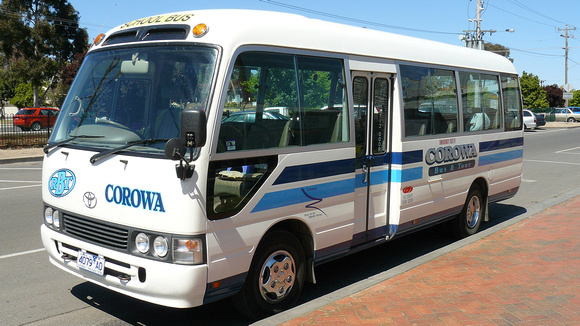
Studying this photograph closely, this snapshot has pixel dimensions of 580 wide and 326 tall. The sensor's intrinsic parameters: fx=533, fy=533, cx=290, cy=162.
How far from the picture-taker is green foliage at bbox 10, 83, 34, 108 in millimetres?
62344

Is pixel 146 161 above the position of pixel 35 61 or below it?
below

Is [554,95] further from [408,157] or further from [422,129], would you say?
[408,157]

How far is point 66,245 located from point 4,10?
38456mm

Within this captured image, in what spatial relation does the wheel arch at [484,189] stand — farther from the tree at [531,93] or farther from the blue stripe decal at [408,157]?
the tree at [531,93]

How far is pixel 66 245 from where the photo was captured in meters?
4.85

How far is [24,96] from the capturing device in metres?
62.7

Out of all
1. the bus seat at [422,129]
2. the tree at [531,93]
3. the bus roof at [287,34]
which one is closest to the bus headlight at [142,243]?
the bus roof at [287,34]

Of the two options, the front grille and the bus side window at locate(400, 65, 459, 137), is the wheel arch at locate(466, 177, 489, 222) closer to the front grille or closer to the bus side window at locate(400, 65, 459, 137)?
the bus side window at locate(400, 65, 459, 137)

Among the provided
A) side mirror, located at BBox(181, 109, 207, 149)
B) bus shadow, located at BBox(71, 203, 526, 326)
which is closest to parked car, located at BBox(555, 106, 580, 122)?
bus shadow, located at BBox(71, 203, 526, 326)

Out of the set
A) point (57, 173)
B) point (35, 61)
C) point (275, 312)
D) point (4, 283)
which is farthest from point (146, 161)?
point (35, 61)

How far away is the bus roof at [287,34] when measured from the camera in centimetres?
454

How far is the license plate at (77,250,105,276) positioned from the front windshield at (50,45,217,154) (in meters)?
0.95

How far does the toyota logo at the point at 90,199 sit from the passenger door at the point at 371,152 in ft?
8.90

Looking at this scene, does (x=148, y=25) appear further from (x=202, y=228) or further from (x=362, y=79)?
(x=362, y=79)
